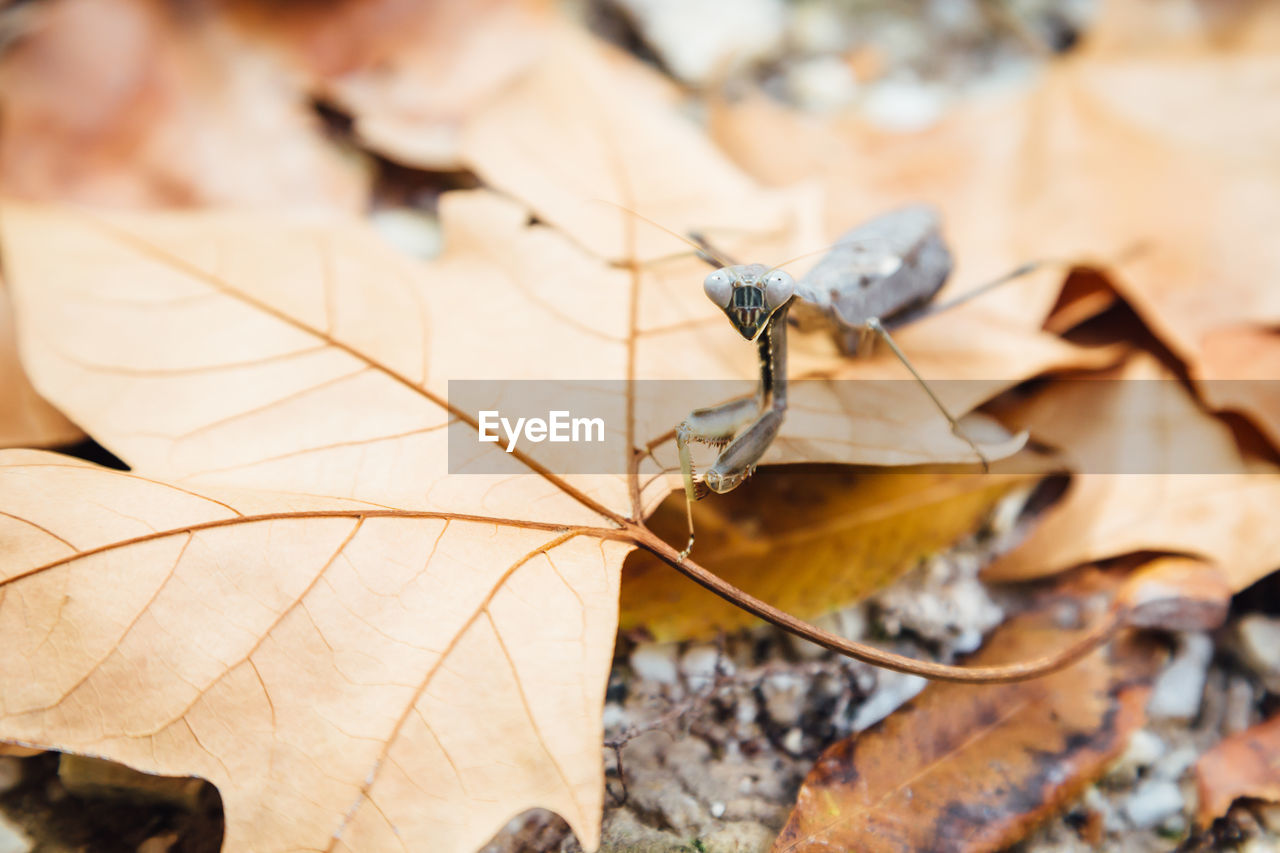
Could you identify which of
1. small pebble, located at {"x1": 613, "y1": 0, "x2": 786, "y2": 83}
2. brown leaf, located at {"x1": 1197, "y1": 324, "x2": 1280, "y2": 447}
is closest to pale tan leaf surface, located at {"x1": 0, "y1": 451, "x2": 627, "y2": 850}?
brown leaf, located at {"x1": 1197, "y1": 324, "x2": 1280, "y2": 447}

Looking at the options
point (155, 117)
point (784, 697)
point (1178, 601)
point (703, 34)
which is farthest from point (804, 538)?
point (155, 117)

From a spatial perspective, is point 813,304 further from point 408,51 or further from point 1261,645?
point 408,51

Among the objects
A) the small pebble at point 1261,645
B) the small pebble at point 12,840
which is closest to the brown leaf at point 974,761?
the small pebble at point 1261,645

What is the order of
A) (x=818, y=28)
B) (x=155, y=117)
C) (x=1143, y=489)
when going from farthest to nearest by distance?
(x=818, y=28)
(x=155, y=117)
(x=1143, y=489)

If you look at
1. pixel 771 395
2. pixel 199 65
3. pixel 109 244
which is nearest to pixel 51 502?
pixel 109 244

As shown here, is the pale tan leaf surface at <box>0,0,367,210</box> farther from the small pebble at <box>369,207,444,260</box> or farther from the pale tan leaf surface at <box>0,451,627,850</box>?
the pale tan leaf surface at <box>0,451,627,850</box>

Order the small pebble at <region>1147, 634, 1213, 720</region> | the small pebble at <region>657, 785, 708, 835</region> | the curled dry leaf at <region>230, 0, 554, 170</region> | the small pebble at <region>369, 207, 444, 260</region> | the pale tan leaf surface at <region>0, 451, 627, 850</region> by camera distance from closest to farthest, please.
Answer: the pale tan leaf surface at <region>0, 451, 627, 850</region> → the small pebble at <region>657, 785, 708, 835</region> → the small pebble at <region>1147, 634, 1213, 720</region> → the small pebble at <region>369, 207, 444, 260</region> → the curled dry leaf at <region>230, 0, 554, 170</region>
